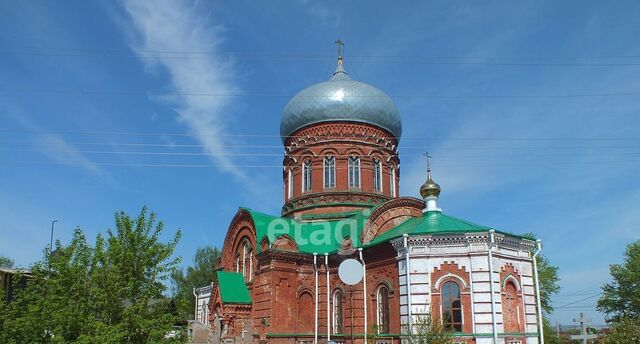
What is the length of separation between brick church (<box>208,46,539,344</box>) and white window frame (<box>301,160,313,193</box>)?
0.05 metres

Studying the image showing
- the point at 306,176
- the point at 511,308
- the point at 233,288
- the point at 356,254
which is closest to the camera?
the point at 511,308

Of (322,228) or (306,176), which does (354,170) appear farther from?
(322,228)

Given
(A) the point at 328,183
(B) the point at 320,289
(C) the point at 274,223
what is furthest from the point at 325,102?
(B) the point at 320,289

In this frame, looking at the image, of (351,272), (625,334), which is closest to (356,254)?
(351,272)

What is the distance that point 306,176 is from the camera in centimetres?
2597

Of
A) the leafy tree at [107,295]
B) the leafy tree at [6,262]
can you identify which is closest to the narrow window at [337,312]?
the leafy tree at [107,295]

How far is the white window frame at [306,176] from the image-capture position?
25703mm

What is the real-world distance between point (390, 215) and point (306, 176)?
19.9ft

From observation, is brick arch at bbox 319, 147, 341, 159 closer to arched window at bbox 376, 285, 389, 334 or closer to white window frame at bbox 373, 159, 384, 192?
white window frame at bbox 373, 159, 384, 192

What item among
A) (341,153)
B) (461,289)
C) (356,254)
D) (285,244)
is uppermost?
(341,153)

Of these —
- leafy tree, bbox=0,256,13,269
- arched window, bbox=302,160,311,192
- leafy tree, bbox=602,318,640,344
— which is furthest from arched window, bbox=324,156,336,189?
leafy tree, bbox=0,256,13,269

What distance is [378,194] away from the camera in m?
25.1

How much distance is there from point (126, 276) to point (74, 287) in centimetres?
106

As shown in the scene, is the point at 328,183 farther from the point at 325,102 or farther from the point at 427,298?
the point at 427,298
